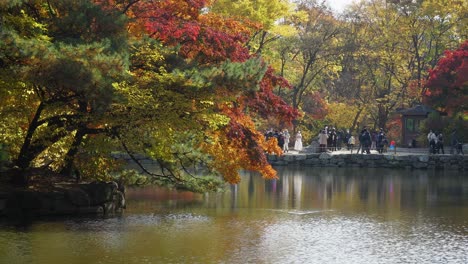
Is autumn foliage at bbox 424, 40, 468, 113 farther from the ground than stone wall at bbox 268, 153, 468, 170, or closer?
farther from the ground

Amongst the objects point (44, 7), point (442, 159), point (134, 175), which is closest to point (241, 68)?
point (44, 7)

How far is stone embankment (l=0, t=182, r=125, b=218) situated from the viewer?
748 inches

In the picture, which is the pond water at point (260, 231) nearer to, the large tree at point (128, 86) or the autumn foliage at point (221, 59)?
the autumn foliage at point (221, 59)

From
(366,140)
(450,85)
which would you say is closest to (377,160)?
(366,140)

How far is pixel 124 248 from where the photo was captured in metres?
15.1

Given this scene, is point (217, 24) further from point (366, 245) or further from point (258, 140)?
point (366, 245)

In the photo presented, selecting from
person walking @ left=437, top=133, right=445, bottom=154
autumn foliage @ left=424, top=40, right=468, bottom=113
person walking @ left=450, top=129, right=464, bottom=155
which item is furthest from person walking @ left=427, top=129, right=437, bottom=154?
autumn foliage @ left=424, top=40, right=468, bottom=113

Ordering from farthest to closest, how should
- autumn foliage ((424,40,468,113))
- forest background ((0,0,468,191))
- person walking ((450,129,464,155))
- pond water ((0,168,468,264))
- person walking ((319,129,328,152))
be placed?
1. person walking ((319,129,328,152))
2. autumn foliage ((424,40,468,113))
3. person walking ((450,129,464,155))
4. forest background ((0,0,468,191))
5. pond water ((0,168,468,264))

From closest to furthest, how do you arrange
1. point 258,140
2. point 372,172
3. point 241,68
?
point 241,68 → point 258,140 → point 372,172

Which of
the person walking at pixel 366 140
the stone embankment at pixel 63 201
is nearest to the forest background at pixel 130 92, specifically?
the stone embankment at pixel 63 201

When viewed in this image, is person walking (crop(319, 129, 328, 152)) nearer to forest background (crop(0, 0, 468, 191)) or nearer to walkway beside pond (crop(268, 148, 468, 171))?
walkway beside pond (crop(268, 148, 468, 171))

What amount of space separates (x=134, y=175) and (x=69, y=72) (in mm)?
8074

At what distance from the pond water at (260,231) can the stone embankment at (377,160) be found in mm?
14738

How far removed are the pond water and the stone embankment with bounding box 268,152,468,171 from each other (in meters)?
14.7
